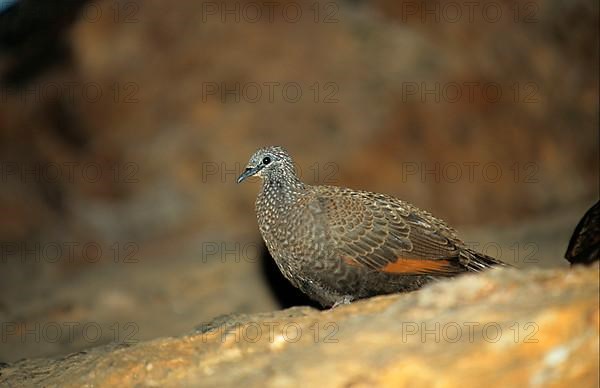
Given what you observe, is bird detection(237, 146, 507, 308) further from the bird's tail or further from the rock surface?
the rock surface

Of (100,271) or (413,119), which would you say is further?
(413,119)

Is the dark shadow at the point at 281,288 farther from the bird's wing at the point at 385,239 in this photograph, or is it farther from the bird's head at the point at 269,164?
the bird's wing at the point at 385,239

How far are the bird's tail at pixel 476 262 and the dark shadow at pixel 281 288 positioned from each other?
301 cm

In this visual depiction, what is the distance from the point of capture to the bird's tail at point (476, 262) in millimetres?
5578

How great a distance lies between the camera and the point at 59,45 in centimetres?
1251

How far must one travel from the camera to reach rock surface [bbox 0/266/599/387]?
3273 millimetres

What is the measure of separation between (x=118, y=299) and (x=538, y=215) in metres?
6.42

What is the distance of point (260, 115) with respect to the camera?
38.8ft

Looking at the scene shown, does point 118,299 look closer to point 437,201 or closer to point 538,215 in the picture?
point 437,201

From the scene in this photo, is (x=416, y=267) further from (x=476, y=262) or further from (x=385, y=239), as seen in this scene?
(x=476, y=262)

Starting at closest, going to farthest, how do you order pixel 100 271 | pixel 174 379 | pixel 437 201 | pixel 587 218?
pixel 174 379 → pixel 587 218 → pixel 100 271 → pixel 437 201

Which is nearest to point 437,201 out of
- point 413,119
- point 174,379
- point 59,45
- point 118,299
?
point 413,119

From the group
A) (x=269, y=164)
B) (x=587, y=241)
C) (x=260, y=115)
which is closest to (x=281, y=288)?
(x=269, y=164)

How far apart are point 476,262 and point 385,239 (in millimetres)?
730
